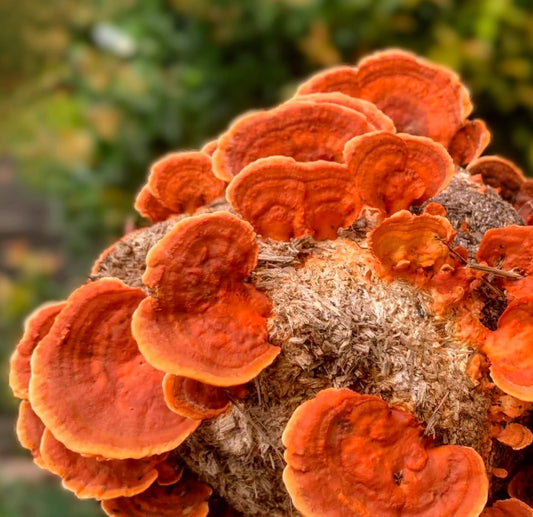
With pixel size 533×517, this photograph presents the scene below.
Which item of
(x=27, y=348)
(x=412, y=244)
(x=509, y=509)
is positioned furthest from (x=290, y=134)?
(x=509, y=509)

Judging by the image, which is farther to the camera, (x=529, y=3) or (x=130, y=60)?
(x=130, y=60)

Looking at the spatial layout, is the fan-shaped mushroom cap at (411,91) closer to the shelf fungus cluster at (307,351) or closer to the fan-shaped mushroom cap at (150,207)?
the shelf fungus cluster at (307,351)

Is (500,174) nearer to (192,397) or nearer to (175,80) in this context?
(192,397)

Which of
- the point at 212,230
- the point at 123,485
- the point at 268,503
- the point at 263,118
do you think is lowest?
the point at 268,503

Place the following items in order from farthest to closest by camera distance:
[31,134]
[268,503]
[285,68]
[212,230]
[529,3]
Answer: [31,134] < [285,68] < [529,3] < [268,503] < [212,230]

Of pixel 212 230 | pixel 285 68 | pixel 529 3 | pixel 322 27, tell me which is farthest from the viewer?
pixel 285 68

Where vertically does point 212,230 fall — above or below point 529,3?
above

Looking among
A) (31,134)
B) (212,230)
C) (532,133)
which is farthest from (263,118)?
(31,134)

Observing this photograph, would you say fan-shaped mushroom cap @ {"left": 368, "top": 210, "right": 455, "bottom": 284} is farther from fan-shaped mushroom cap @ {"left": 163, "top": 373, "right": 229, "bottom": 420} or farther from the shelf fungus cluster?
fan-shaped mushroom cap @ {"left": 163, "top": 373, "right": 229, "bottom": 420}

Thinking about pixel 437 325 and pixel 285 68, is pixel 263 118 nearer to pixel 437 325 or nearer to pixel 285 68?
pixel 437 325
